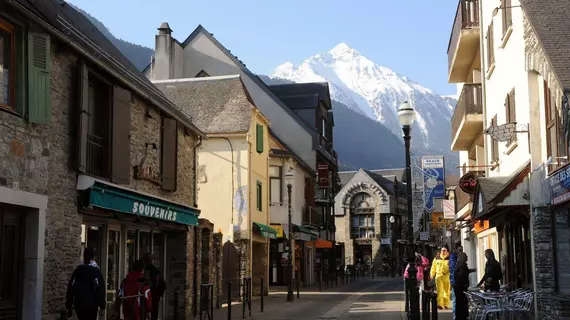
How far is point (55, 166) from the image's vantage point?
12.3m

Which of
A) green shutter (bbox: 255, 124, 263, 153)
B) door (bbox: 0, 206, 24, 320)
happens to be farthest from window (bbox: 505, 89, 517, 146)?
green shutter (bbox: 255, 124, 263, 153)

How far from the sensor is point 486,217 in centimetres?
1836

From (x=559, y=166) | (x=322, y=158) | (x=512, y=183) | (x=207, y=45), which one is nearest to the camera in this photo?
(x=559, y=166)

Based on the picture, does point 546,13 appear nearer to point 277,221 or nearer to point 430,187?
point 430,187

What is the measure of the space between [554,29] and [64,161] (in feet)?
31.5

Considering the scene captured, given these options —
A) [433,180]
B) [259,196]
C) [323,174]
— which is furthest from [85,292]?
[323,174]

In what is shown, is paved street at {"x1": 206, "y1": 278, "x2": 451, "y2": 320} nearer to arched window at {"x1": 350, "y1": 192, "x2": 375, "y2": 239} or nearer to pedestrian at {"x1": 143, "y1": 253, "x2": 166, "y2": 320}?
pedestrian at {"x1": 143, "y1": 253, "x2": 166, "y2": 320}

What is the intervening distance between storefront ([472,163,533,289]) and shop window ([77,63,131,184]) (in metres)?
7.73

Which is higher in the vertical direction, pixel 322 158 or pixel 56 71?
pixel 322 158

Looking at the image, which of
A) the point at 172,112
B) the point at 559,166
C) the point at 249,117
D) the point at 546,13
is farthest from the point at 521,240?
the point at 249,117

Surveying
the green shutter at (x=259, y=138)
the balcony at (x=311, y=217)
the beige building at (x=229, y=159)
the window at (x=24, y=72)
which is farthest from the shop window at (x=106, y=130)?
the balcony at (x=311, y=217)

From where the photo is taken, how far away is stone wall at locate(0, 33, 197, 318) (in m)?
10.9

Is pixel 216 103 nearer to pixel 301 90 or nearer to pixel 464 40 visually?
pixel 464 40

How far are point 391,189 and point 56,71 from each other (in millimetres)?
68804
